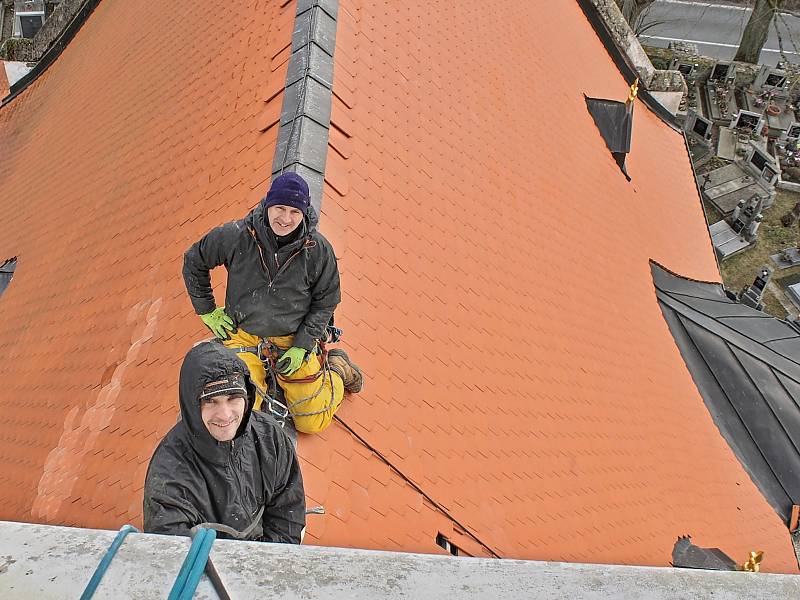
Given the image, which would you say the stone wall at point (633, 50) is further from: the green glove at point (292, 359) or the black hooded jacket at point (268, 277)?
the green glove at point (292, 359)

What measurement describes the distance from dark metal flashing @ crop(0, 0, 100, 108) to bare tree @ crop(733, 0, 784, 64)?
650 inches

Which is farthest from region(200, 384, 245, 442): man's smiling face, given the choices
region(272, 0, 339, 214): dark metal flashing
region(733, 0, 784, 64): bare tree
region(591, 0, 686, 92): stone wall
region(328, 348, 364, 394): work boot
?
region(733, 0, 784, 64): bare tree

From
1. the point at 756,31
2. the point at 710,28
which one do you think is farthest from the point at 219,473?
the point at 710,28

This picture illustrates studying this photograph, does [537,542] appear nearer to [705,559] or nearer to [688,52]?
[705,559]

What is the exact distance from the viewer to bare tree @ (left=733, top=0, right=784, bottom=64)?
64.4 ft

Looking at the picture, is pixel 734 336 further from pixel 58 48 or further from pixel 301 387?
pixel 58 48

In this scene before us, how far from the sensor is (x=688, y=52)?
20422 mm

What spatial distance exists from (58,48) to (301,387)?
1021cm

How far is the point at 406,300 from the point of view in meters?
4.90

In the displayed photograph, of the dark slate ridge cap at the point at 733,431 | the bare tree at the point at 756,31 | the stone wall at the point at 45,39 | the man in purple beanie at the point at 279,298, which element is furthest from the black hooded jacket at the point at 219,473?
the bare tree at the point at 756,31

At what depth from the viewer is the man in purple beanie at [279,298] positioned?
11.1 feet

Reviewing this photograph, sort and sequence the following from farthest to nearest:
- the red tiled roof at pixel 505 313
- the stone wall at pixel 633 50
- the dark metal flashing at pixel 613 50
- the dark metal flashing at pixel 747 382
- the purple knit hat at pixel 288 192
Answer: the stone wall at pixel 633 50, the dark metal flashing at pixel 613 50, the dark metal flashing at pixel 747 382, the red tiled roof at pixel 505 313, the purple knit hat at pixel 288 192

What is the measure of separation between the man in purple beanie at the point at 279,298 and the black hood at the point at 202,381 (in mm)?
852

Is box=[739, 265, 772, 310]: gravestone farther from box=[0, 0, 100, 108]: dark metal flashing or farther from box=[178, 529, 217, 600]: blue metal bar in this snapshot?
box=[178, 529, 217, 600]: blue metal bar
